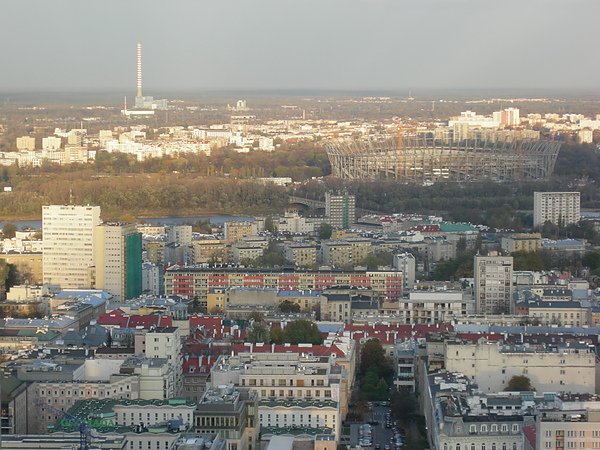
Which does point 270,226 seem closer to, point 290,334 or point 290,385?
point 290,334

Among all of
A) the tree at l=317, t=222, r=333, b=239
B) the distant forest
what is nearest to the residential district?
the tree at l=317, t=222, r=333, b=239

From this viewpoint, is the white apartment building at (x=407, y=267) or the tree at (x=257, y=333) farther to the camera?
the white apartment building at (x=407, y=267)

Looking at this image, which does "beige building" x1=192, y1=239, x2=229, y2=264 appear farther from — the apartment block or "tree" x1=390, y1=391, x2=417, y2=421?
"tree" x1=390, y1=391, x2=417, y2=421

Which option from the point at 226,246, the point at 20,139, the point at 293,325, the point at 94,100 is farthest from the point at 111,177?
the point at 293,325

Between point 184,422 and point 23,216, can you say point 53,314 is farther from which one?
point 23,216

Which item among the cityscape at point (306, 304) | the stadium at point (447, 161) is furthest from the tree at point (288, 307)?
the stadium at point (447, 161)

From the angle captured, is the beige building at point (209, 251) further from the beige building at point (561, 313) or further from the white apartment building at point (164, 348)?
the white apartment building at point (164, 348)
